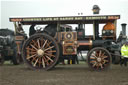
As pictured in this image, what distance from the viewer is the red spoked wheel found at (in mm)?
9117

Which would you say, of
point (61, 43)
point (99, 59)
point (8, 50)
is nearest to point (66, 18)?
point (61, 43)

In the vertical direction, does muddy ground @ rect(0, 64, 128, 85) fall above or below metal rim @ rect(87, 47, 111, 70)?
below

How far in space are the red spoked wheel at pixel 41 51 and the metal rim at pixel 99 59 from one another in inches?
66.1

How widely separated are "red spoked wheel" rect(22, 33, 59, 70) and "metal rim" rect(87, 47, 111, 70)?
1.68 metres

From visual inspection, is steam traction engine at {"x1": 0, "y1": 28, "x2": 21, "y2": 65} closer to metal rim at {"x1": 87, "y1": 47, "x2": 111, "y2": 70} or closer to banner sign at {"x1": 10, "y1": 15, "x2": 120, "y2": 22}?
banner sign at {"x1": 10, "y1": 15, "x2": 120, "y2": 22}

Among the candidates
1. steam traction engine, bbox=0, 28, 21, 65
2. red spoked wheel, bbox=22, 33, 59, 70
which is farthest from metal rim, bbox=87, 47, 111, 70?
steam traction engine, bbox=0, 28, 21, 65

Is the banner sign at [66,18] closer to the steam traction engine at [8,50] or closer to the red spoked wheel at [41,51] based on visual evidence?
the red spoked wheel at [41,51]

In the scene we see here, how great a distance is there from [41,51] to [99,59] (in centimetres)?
291

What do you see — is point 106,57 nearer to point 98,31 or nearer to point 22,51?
point 98,31

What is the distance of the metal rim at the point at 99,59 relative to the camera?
8.61 meters

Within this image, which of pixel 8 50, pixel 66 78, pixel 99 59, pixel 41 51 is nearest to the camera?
pixel 66 78

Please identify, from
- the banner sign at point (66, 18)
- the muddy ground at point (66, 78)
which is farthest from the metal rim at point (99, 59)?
the banner sign at point (66, 18)

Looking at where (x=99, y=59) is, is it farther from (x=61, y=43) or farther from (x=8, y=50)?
(x=8, y=50)

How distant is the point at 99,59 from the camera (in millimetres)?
8625
